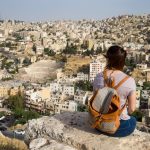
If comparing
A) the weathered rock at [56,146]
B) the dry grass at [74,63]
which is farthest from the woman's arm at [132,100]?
the dry grass at [74,63]

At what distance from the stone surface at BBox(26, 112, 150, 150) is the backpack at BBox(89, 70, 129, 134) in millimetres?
86

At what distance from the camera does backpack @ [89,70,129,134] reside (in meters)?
2.79

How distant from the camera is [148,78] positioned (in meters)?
32.3

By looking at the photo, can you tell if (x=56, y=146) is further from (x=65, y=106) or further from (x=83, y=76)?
(x=83, y=76)

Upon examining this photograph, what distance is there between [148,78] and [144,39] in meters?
25.0

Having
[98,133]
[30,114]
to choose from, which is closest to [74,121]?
[98,133]

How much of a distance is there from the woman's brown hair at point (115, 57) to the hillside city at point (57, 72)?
1574 mm

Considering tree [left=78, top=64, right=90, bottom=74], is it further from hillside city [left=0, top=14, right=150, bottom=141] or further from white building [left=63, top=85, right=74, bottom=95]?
white building [left=63, top=85, right=74, bottom=95]

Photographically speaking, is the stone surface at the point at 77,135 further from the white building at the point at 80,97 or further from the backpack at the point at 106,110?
the white building at the point at 80,97

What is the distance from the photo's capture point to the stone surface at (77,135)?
282 centimetres

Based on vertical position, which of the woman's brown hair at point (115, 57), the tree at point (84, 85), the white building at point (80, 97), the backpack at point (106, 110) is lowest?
the tree at point (84, 85)

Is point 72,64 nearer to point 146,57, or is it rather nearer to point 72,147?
point 146,57

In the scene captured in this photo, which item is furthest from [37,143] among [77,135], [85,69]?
[85,69]

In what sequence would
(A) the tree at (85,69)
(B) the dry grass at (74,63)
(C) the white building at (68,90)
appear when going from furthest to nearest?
(B) the dry grass at (74,63)
(A) the tree at (85,69)
(C) the white building at (68,90)
